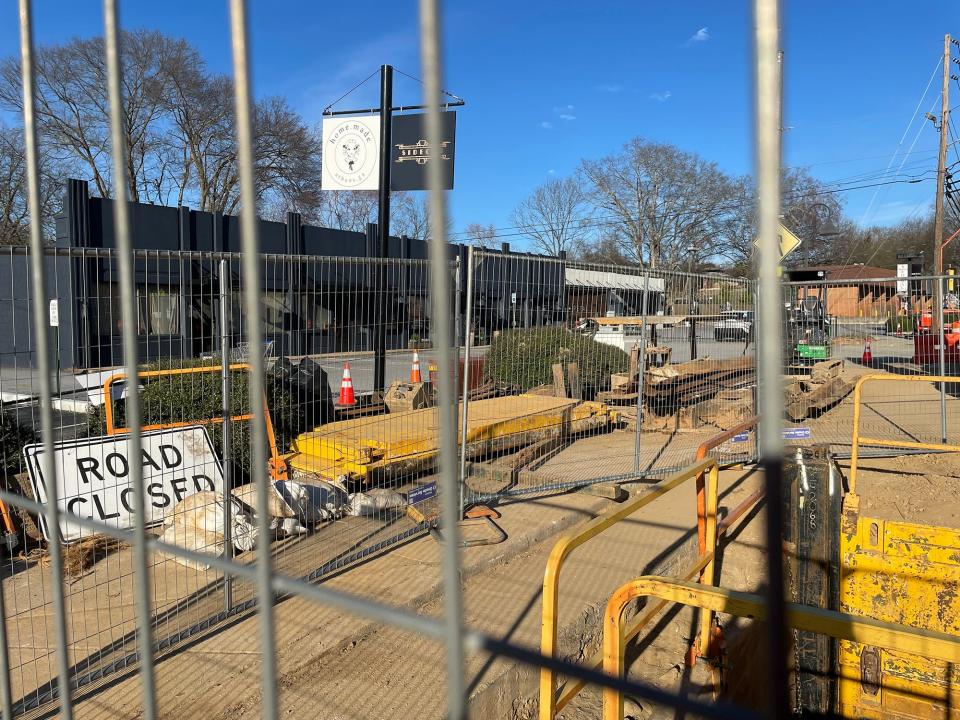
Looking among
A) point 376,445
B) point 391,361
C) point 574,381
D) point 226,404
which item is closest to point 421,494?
point 376,445

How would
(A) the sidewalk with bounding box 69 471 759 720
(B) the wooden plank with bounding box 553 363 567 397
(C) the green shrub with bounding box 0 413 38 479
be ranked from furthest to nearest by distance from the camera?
(B) the wooden plank with bounding box 553 363 567 397 → (C) the green shrub with bounding box 0 413 38 479 → (A) the sidewalk with bounding box 69 471 759 720

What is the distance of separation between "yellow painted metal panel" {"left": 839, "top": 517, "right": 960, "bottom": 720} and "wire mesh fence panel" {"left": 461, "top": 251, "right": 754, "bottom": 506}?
10.1ft

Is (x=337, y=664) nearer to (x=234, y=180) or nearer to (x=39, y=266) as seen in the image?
(x=39, y=266)

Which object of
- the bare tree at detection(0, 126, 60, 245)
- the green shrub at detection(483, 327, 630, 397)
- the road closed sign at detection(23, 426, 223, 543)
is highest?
the bare tree at detection(0, 126, 60, 245)

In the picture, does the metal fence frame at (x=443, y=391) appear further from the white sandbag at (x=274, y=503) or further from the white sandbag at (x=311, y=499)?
the white sandbag at (x=311, y=499)

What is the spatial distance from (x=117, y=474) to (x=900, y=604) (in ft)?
16.9

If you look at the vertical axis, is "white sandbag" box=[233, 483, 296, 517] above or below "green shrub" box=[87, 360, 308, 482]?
below

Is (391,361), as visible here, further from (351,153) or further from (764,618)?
(351,153)

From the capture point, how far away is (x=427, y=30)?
0.97 m

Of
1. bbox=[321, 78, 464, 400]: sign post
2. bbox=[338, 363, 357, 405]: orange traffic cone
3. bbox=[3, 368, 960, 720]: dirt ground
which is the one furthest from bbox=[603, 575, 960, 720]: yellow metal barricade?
bbox=[321, 78, 464, 400]: sign post

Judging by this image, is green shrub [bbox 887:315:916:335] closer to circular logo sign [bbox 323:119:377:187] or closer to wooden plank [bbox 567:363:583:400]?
wooden plank [bbox 567:363:583:400]

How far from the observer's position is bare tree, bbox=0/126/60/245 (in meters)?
21.6

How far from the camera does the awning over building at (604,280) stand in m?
7.30

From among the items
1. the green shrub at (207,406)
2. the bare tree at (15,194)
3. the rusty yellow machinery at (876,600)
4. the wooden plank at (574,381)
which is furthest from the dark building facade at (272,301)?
the bare tree at (15,194)
